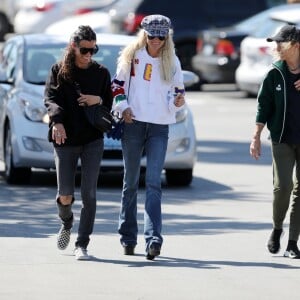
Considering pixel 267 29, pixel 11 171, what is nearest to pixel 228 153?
pixel 11 171

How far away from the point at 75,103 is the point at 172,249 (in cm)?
149

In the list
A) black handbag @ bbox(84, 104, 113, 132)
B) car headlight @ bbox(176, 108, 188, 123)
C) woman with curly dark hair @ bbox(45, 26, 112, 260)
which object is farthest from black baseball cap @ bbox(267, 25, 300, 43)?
car headlight @ bbox(176, 108, 188, 123)

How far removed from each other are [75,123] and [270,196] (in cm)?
503

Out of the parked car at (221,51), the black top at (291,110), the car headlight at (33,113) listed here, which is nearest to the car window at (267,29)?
the parked car at (221,51)

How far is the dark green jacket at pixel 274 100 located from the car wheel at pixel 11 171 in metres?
5.00

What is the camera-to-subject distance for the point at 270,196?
15.0 meters

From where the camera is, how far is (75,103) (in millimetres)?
10367

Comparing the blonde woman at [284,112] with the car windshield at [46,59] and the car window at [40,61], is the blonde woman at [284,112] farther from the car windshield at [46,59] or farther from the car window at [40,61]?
the car window at [40,61]

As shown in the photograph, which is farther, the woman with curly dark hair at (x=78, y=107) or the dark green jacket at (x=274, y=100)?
the dark green jacket at (x=274, y=100)

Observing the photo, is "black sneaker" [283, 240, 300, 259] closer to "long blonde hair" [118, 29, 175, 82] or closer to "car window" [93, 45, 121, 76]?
"long blonde hair" [118, 29, 175, 82]

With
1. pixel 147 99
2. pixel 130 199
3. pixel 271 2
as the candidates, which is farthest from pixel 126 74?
pixel 271 2

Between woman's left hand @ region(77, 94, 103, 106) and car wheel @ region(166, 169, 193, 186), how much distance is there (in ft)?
17.0

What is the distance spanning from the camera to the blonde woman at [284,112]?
10.7 meters

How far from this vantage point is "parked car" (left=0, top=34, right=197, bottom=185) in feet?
49.1
